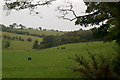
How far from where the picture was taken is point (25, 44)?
123 m

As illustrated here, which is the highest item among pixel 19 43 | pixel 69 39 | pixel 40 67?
pixel 40 67

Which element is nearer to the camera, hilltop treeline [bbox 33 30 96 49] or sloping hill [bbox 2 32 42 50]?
hilltop treeline [bbox 33 30 96 49]

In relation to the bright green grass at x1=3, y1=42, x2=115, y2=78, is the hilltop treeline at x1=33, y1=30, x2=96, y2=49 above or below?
below

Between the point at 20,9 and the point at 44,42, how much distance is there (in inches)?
3598

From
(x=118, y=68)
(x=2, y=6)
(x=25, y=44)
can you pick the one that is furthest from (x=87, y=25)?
(x=25, y=44)

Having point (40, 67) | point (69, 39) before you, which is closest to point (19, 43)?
point (69, 39)

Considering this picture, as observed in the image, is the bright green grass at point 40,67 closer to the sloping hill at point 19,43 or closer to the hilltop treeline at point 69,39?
the hilltop treeline at point 69,39

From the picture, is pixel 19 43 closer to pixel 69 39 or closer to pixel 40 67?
pixel 69 39

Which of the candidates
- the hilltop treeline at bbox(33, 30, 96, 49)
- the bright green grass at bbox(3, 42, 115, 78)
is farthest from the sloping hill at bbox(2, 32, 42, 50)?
the bright green grass at bbox(3, 42, 115, 78)

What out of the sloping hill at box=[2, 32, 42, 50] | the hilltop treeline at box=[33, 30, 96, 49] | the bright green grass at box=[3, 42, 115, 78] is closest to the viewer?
the bright green grass at box=[3, 42, 115, 78]

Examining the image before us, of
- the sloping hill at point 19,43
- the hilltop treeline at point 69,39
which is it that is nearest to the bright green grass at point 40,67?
the hilltop treeline at point 69,39

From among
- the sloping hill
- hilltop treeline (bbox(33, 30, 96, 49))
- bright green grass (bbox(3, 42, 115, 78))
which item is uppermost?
bright green grass (bbox(3, 42, 115, 78))

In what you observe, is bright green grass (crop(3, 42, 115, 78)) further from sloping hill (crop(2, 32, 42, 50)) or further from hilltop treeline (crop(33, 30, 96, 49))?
sloping hill (crop(2, 32, 42, 50))

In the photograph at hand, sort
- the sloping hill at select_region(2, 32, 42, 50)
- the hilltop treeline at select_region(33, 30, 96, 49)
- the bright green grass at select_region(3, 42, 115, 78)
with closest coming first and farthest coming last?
the bright green grass at select_region(3, 42, 115, 78) → the hilltop treeline at select_region(33, 30, 96, 49) → the sloping hill at select_region(2, 32, 42, 50)
